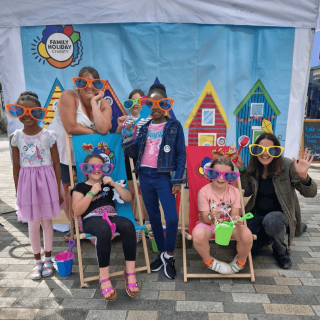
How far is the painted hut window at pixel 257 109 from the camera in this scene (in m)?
3.62

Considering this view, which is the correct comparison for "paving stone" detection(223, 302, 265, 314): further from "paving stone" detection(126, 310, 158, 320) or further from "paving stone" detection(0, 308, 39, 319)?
"paving stone" detection(0, 308, 39, 319)

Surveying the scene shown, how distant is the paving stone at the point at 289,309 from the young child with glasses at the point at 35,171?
Answer: 203 cm

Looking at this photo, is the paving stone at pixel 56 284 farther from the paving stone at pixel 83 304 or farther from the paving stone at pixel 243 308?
the paving stone at pixel 243 308

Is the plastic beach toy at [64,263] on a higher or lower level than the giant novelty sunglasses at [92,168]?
lower

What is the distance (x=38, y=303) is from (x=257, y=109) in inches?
134

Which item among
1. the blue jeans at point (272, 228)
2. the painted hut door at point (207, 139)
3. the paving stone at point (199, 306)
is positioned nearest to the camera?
the paving stone at point (199, 306)

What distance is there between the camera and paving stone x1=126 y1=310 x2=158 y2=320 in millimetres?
1995

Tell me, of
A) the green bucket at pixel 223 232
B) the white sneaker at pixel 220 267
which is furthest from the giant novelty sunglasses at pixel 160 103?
the white sneaker at pixel 220 267

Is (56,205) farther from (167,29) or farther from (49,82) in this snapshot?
(167,29)

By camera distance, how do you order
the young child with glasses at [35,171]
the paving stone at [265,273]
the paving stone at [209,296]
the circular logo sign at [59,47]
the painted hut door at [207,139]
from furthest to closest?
the painted hut door at [207,139] < the circular logo sign at [59,47] < the paving stone at [265,273] < the young child with glasses at [35,171] < the paving stone at [209,296]

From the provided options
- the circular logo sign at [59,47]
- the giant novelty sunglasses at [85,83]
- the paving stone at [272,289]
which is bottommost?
the paving stone at [272,289]

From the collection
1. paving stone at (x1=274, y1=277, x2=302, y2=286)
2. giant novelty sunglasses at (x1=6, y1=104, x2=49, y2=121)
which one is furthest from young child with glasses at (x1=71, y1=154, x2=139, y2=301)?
paving stone at (x1=274, y1=277, x2=302, y2=286)

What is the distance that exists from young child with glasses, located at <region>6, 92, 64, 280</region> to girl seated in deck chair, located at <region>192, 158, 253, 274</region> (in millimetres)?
1469

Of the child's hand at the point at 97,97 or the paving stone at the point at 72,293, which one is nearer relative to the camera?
the paving stone at the point at 72,293
